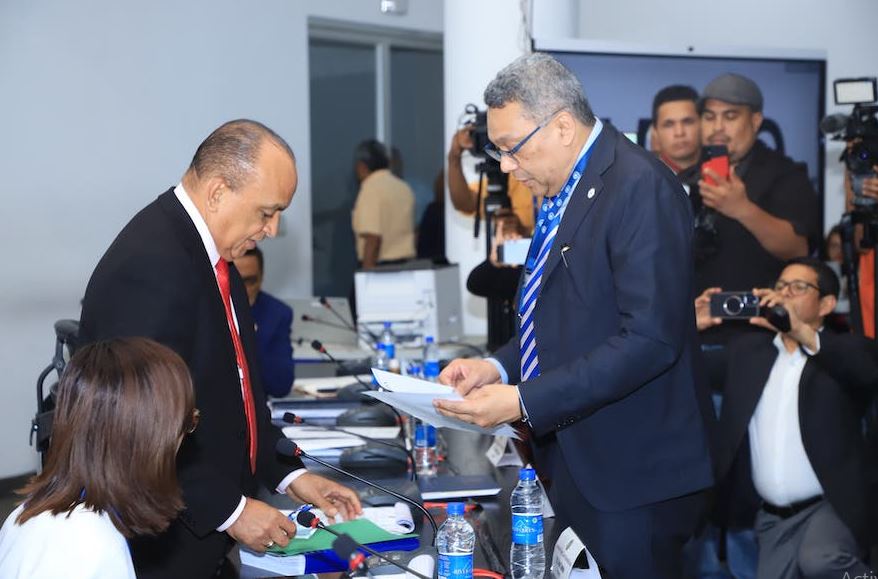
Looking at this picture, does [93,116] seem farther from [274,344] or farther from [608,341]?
[608,341]

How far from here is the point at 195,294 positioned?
2.01 m

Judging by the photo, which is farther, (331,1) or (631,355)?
(331,1)

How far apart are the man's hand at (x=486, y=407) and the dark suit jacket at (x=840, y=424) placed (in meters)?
1.68

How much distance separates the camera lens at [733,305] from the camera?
354cm

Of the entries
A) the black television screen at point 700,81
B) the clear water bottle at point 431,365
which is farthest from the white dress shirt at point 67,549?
the black television screen at point 700,81

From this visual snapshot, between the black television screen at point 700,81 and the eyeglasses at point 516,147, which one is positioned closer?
the eyeglasses at point 516,147

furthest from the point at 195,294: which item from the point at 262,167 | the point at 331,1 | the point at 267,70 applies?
the point at 331,1

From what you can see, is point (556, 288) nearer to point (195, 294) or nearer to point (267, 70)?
point (195, 294)

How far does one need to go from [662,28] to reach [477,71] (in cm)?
237

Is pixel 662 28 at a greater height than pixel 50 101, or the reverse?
pixel 662 28

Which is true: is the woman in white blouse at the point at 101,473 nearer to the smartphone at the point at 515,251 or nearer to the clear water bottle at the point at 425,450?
the clear water bottle at the point at 425,450

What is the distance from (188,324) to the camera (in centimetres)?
199

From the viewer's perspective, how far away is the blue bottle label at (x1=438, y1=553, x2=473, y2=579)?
1767mm

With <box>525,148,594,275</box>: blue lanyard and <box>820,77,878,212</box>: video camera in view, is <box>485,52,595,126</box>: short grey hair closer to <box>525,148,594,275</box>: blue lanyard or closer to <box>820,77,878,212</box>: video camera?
<box>525,148,594,275</box>: blue lanyard
